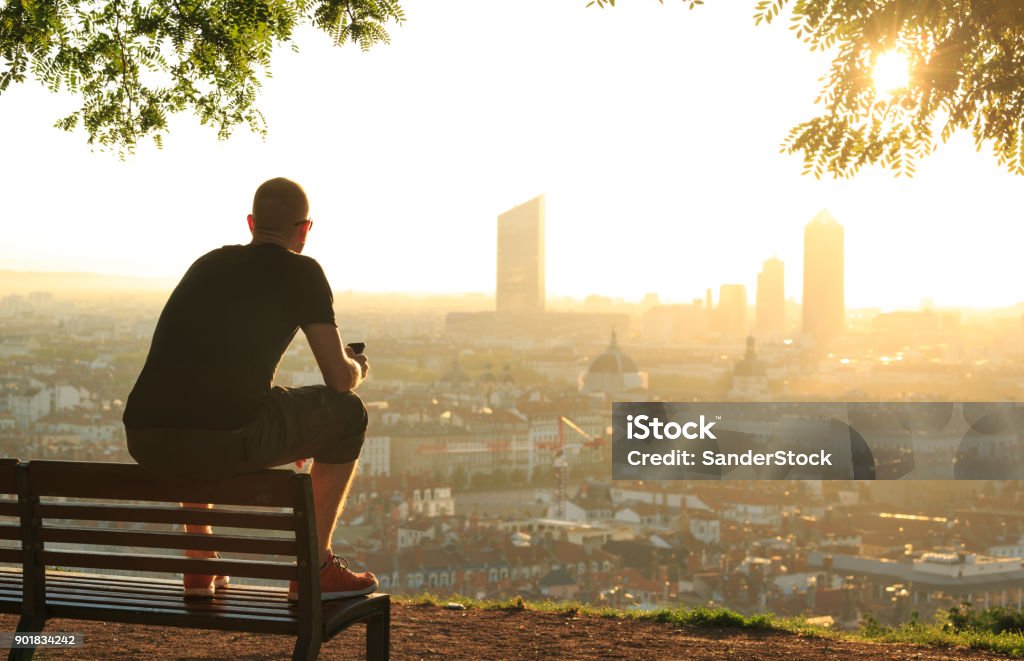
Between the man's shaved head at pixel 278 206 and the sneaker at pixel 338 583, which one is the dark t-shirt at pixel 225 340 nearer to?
the man's shaved head at pixel 278 206

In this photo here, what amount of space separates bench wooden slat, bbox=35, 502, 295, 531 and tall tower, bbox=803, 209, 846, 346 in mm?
89352

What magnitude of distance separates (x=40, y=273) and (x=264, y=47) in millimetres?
55718

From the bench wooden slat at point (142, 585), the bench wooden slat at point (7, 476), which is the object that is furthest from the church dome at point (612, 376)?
the bench wooden slat at point (7, 476)

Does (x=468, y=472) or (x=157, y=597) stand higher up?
(x=157, y=597)

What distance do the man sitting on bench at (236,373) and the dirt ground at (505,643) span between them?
1.43 meters

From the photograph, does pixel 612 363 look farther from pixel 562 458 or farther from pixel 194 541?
pixel 194 541

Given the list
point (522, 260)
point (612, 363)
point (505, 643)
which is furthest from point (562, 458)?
point (522, 260)

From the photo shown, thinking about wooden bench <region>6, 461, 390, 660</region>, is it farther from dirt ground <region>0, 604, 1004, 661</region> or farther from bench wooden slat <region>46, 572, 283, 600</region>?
dirt ground <region>0, 604, 1004, 661</region>

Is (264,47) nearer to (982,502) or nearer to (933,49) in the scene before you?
(933,49)

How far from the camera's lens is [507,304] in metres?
113

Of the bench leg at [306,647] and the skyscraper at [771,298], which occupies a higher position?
the skyscraper at [771,298]

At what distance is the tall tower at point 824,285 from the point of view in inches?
3538

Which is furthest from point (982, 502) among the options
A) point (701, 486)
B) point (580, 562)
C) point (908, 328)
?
point (908, 328)

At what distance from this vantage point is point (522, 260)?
368 ft
